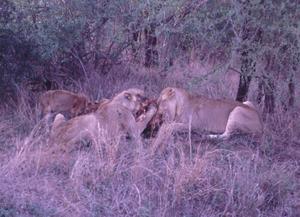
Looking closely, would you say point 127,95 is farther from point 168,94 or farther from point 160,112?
point 168,94

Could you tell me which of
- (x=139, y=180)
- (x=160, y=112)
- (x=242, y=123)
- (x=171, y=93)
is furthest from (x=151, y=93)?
(x=139, y=180)

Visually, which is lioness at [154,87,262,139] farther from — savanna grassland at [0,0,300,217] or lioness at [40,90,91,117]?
lioness at [40,90,91,117]

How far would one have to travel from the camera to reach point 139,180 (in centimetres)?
612

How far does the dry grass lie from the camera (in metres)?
5.69

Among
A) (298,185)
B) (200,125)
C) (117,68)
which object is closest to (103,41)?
(117,68)

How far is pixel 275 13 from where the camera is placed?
7.52m

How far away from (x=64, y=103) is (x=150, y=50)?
8.10 feet

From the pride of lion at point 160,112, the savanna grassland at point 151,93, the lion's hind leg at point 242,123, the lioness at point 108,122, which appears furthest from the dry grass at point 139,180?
the lion's hind leg at point 242,123

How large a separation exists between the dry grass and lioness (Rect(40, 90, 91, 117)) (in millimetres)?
805

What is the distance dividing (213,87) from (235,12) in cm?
194

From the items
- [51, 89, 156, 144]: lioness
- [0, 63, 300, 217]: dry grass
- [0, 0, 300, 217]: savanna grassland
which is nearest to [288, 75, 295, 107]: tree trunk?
[0, 0, 300, 217]: savanna grassland

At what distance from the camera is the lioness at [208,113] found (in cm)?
794

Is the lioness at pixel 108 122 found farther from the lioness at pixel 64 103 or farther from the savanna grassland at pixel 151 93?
the lioness at pixel 64 103

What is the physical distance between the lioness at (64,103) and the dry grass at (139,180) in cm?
80
